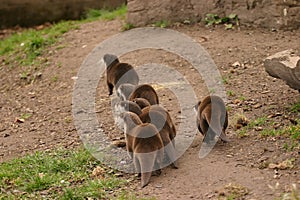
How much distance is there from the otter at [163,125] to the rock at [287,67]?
1392mm

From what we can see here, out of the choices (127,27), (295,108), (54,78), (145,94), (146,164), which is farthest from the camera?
(127,27)

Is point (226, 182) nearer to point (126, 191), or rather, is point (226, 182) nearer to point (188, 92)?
point (126, 191)

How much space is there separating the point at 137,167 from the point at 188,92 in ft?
8.45

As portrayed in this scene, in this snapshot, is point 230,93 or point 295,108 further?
point 230,93

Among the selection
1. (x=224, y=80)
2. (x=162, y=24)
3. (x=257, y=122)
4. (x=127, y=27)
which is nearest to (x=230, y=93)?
(x=224, y=80)

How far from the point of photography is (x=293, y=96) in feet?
25.2

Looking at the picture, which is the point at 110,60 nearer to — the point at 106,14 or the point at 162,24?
the point at 162,24

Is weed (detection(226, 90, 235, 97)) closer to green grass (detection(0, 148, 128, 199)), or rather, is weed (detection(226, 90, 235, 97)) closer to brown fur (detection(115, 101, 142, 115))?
brown fur (detection(115, 101, 142, 115))

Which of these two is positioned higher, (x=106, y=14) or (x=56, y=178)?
(x=56, y=178)

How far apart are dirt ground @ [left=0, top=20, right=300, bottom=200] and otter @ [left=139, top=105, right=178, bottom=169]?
6.9 inches

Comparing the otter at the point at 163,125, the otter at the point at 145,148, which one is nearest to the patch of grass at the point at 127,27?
the otter at the point at 163,125

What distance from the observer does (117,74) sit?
8.73 m

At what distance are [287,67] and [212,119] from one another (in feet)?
3.59

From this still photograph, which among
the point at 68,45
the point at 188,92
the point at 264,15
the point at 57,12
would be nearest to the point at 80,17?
the point at 57,12
